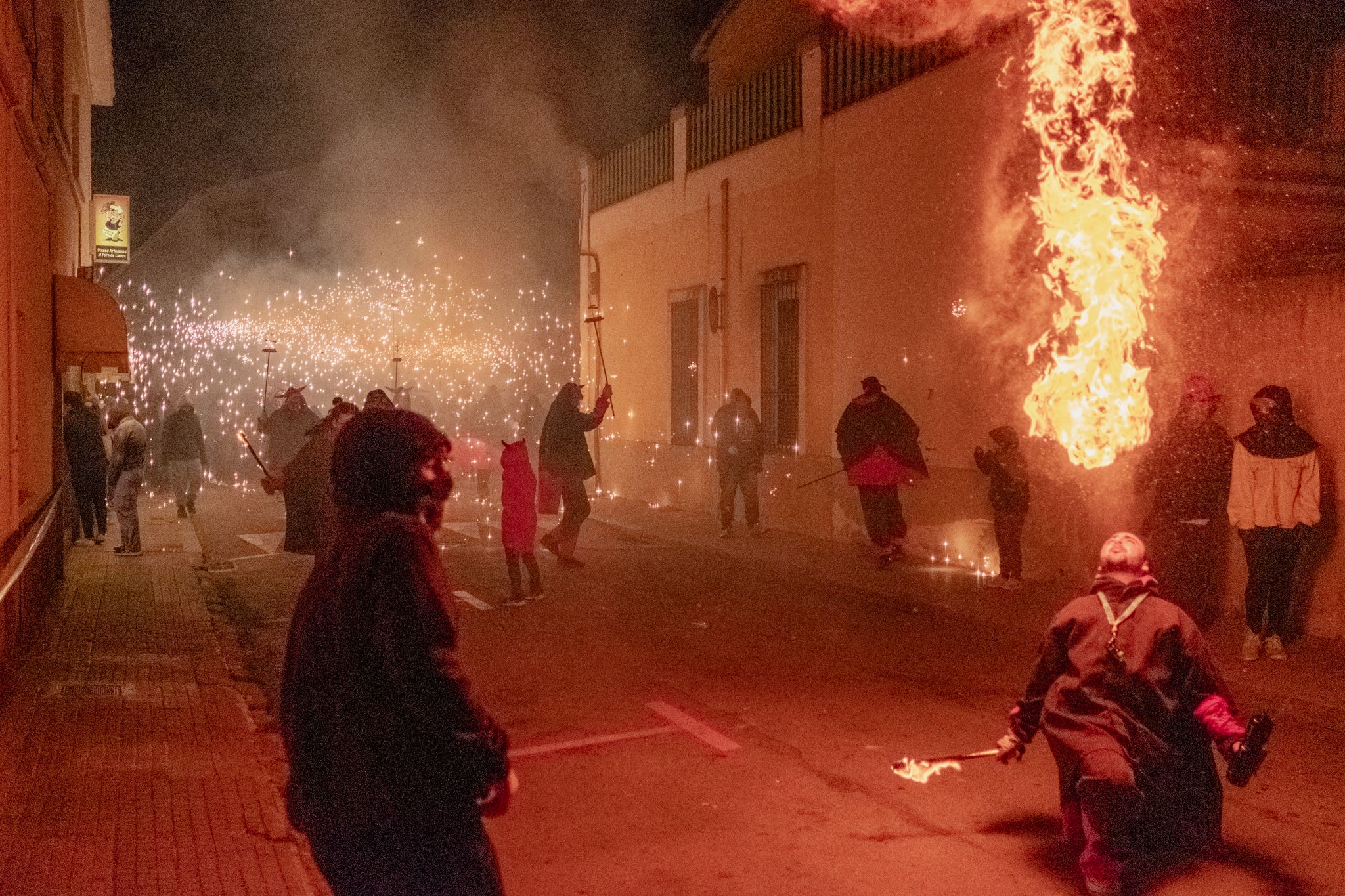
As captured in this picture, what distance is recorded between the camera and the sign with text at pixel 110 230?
20.6m

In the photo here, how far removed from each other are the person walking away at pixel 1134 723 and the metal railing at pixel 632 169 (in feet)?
50.5

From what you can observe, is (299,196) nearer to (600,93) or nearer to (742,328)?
(600,93)

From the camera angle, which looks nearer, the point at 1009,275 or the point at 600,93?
the point at 1009,275

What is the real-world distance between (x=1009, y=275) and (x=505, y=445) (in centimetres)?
502

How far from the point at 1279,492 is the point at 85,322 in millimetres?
10667

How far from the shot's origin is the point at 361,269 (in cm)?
2934

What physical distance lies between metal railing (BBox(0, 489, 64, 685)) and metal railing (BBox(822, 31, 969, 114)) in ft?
30.9

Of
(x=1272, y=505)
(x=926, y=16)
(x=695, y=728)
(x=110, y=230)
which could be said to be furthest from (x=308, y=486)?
(x=110, y=230)

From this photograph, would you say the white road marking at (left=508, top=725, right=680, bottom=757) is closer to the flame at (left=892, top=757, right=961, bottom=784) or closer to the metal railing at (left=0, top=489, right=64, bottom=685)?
the flame at (left=892, top=757, right=961, bottom=784)

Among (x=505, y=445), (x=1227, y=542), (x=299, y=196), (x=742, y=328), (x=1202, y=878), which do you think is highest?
(x=299, y=196)

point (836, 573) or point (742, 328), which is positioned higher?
point (742, 328)

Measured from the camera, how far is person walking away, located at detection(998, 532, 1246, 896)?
4102 mm

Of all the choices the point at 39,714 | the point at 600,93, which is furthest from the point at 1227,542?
the point at 600,93

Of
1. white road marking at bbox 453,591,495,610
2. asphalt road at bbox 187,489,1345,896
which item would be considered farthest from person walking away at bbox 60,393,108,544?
white road marking at bbox 453,591,495,610
